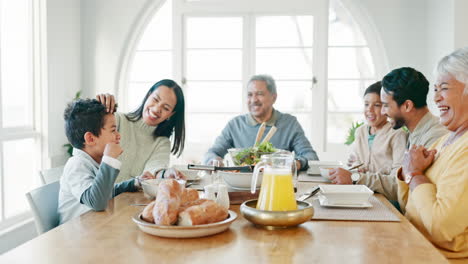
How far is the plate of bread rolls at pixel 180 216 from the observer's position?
139 cm

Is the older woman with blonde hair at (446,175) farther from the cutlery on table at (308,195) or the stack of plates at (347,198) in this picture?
the cutlery on table at (308,195)

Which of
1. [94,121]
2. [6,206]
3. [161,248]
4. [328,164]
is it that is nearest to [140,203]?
[94,121]

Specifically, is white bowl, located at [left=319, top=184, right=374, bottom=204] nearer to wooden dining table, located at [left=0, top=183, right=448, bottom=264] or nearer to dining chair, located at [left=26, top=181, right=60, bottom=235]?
wooden dining table, located at [left=0, top=183, right=448, bottom=264]

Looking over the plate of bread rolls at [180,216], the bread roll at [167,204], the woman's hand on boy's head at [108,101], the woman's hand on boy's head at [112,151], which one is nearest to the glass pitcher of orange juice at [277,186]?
the plate of bread rolls at [180,216]

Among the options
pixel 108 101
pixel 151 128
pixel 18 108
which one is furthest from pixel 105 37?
pixel 108 101

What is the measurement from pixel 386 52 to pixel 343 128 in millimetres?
844

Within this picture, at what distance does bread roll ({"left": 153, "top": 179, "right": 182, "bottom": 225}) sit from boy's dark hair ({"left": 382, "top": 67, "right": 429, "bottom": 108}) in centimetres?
149

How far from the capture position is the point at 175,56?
16.5 ft

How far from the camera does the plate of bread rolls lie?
1.39 meters

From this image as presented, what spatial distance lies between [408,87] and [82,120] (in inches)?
61.8

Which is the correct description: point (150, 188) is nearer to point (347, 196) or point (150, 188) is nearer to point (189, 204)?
point (189, 204)

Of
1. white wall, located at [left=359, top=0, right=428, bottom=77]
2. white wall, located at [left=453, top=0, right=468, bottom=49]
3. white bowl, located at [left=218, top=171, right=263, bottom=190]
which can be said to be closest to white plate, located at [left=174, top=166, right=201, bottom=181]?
white bowl, located at [left=218, top=171, right=263, bottom=190]

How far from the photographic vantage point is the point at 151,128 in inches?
116

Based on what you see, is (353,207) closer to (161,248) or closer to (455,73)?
(455,73)
